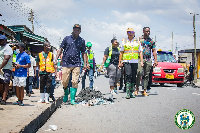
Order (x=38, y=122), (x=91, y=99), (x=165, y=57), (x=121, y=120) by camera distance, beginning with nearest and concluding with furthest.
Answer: (x=38, y=122) → (x=121, y=120) → (x=91, y=99) → (x=165, y=57)

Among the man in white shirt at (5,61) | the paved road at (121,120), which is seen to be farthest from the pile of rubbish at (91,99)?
the man in white shirt at (5,61)

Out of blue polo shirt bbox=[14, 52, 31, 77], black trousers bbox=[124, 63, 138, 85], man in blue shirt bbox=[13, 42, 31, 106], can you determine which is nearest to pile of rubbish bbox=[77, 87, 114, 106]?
black trousers bbox=[124, 63, 138, 85]

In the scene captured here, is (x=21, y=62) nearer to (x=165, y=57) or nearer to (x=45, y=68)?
(x=45, y=68)

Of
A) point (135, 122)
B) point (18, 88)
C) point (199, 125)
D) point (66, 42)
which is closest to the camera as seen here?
point (199, 125)

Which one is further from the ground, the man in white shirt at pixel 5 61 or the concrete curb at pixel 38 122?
the man in white shirt at pixel 5 61

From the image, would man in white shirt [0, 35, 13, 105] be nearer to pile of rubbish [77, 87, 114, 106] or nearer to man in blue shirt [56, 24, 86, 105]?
man in blue shirt [56, 24, 86, 105]

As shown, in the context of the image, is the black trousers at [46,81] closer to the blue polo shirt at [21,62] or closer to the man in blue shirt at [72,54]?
the man in blue shirt at [72,54]

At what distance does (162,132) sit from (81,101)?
408 cm

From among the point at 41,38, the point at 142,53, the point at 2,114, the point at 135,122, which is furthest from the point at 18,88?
the point at 41,38

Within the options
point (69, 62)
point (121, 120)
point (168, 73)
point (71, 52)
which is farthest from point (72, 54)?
point (168, 73)

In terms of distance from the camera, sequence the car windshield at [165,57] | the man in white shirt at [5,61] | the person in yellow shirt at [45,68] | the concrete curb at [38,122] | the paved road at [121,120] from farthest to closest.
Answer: the car windshield at [165,57] → the person in yellow shirt at [45,68] → the man in white shirt at [5,61] → the paved road at [121,120] → the concrete curb at [38,122]

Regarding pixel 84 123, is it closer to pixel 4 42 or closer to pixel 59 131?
pixel 59 131

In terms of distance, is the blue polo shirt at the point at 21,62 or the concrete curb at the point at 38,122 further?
the blue polo shirt at the point at 21,62

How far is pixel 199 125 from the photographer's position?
187 inches
